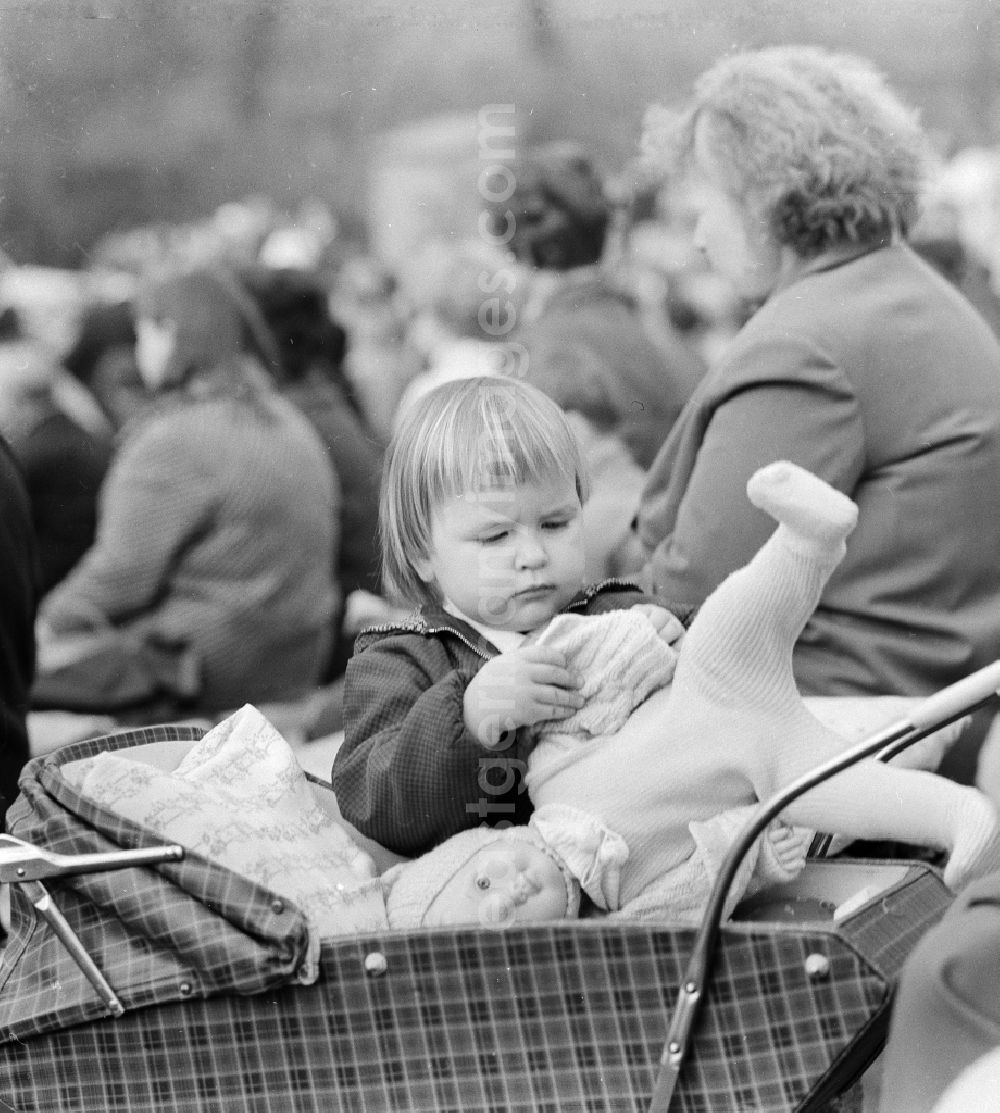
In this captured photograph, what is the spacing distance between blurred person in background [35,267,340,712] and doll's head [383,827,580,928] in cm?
127

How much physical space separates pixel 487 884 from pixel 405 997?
147mm

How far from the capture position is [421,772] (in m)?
1.65

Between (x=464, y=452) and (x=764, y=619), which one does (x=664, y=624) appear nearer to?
(x=764, y=619)

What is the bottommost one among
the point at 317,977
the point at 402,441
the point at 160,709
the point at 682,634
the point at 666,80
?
the point at 160,709

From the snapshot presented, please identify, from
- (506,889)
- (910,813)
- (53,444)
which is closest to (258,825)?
(506,889)

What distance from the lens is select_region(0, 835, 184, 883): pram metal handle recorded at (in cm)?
152

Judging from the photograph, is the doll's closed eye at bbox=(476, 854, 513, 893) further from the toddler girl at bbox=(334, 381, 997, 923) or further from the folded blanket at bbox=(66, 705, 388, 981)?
the folded blanket at bbox=(66, 705, 388, 981)

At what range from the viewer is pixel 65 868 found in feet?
5.00

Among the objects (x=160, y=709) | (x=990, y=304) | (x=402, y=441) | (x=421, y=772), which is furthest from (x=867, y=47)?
(x=160, y=709)

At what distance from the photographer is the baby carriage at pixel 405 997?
1.41 m

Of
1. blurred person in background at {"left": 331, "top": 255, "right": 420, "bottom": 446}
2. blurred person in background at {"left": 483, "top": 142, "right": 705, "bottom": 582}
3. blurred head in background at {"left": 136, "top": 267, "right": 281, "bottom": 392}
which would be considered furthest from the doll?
blurred head in background at {"left": 136, "top": 267, "right": 281, "bottom": 392}

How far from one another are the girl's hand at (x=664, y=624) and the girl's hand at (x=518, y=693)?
0.43 ft

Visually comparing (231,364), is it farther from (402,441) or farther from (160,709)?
(402,441)

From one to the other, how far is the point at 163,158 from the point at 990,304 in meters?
1.46
